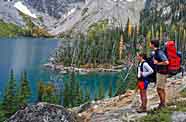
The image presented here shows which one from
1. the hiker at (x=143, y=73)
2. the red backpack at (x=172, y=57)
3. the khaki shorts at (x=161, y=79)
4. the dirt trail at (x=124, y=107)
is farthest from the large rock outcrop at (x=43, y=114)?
the red backpack at (x=172, y=57)

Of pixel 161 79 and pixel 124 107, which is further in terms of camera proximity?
pixel 124 107

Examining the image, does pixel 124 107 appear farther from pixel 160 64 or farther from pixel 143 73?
pixel 160 64

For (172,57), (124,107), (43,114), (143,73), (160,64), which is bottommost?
(124,107)

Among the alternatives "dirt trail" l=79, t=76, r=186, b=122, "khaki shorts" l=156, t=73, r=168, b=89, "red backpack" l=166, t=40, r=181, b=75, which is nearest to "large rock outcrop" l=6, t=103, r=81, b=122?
"dirt trail" l=79, t=76, r=186, b=122

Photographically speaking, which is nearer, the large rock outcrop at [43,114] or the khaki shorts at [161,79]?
the khaki shorts at [161,79]

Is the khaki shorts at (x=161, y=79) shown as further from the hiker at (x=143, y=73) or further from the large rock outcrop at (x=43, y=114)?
the large rock outcrop at (x=43, y=114)

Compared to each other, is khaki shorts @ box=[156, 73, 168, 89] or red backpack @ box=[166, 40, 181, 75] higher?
red backpack @ box=[166, 40, 181, 75]

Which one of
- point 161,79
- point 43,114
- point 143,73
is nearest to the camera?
point 161,79

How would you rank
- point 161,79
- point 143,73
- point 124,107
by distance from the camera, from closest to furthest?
point 161,79 < point 143,73 < point 124,107

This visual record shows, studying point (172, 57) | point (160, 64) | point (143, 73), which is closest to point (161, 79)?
point (160, 64)

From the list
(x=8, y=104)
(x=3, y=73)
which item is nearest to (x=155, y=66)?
(x=8, y=104)

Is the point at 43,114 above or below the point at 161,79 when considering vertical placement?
below

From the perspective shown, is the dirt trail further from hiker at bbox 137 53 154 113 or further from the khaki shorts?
the khaki shorts

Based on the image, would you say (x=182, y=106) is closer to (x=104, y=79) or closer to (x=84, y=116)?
(x=84, y=116)
